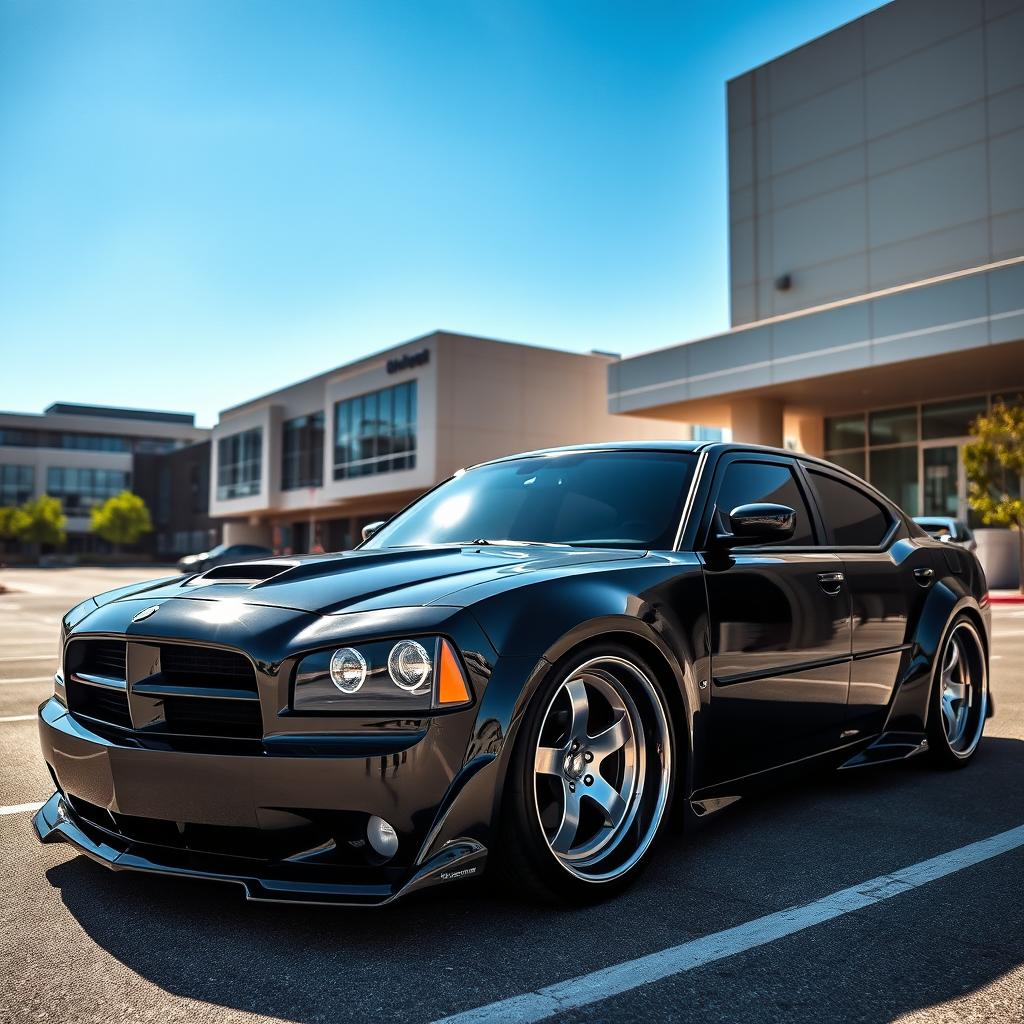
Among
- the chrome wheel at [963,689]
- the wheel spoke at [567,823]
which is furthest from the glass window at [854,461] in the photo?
the wheel spoke at [567,823]

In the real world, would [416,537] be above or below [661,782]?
above

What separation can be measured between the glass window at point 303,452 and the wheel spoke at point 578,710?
158 feet

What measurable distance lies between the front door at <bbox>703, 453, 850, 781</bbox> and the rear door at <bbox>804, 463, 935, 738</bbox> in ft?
0.39

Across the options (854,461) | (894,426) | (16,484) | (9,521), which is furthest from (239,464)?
(16,484)

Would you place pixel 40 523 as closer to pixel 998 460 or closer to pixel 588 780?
pixel 998 460

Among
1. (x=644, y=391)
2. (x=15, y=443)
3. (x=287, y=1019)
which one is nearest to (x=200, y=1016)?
(x=287, y=1019)

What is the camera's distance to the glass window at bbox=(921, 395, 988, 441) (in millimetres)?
27312

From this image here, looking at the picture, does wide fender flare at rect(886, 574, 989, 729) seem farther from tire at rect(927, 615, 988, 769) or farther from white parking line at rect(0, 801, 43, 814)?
white parking line at rect(0, 801, 43, 814)

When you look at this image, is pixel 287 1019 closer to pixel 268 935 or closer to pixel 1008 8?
pixel 268 935

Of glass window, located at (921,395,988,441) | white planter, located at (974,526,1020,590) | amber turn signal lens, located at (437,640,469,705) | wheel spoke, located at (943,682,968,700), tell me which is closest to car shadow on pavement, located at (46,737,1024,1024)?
amber turn signal lens, located at (437,640,469,705)

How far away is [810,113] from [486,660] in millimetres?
31291

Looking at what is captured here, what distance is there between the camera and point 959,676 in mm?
5188

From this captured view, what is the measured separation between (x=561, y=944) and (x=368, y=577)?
1145 millimetres

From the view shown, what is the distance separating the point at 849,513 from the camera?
15.3 ft
